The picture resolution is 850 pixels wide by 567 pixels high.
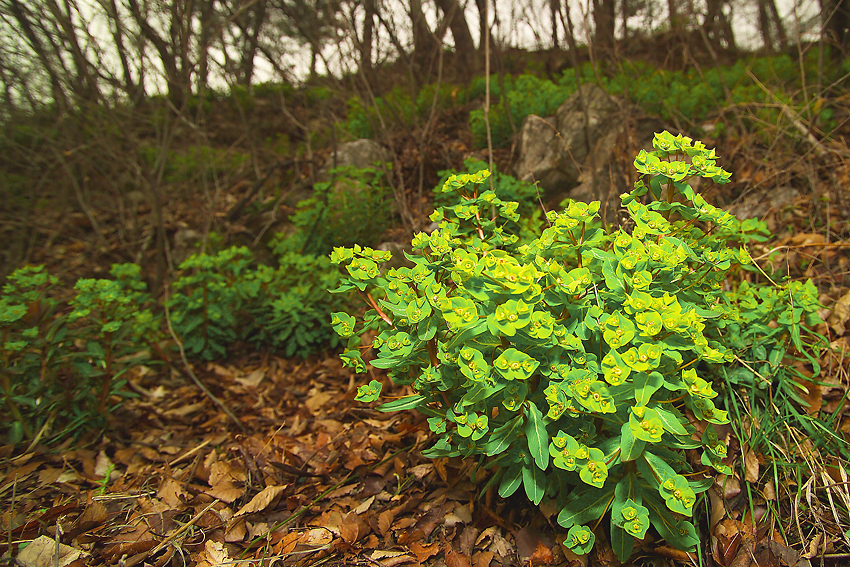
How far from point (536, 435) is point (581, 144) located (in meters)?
3.11

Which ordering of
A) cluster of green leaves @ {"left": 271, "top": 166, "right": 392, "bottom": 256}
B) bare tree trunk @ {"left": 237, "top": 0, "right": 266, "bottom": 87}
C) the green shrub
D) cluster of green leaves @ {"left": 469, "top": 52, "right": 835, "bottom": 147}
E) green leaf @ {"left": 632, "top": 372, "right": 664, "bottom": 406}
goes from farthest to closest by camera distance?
bare tree trunk @ {"left": 237, "top": 0, "right": 266, "bottom": 87}, cluster of green leaves @ {"left": 469, "top": 52, "right": 835, "bottom": 147}, cluster of green leaves @ {"left": 271, "top": 166, "right": 392, "bottom": 256}, the green shrub, green leaf @ {"left": 632, "top": 372, "right": 664, "bottom": 406}

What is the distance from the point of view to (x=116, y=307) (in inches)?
93.5

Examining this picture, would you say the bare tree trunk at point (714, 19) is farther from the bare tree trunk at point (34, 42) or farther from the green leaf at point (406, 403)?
the bare tree trunk at point (34, 42)

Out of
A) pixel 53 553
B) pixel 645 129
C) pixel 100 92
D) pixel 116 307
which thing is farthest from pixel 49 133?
pixel 645 129

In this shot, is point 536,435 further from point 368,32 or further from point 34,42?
point 34,42

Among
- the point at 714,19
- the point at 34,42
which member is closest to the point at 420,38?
the point at 34,42

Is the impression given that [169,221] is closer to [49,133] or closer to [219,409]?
[49,133]

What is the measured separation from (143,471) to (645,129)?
4156 millimetres

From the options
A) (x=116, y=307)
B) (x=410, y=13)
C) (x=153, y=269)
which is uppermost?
(x=410, y=13)

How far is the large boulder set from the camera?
A: 344 centimetres

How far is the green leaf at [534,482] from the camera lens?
1.32 meters

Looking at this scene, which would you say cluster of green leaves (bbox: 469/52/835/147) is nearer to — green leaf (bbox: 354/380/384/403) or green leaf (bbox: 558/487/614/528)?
green leaf (bbox: 354/380/384/403)

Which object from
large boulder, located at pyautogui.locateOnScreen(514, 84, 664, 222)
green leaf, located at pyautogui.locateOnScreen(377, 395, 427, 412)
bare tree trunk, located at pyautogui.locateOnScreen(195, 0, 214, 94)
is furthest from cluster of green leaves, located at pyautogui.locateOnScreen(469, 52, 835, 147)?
green leaf, located at pyautogui.locateOnScreen(377, 395, 427, 412)

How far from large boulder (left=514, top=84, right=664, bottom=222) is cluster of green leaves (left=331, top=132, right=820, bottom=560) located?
2.00 m
